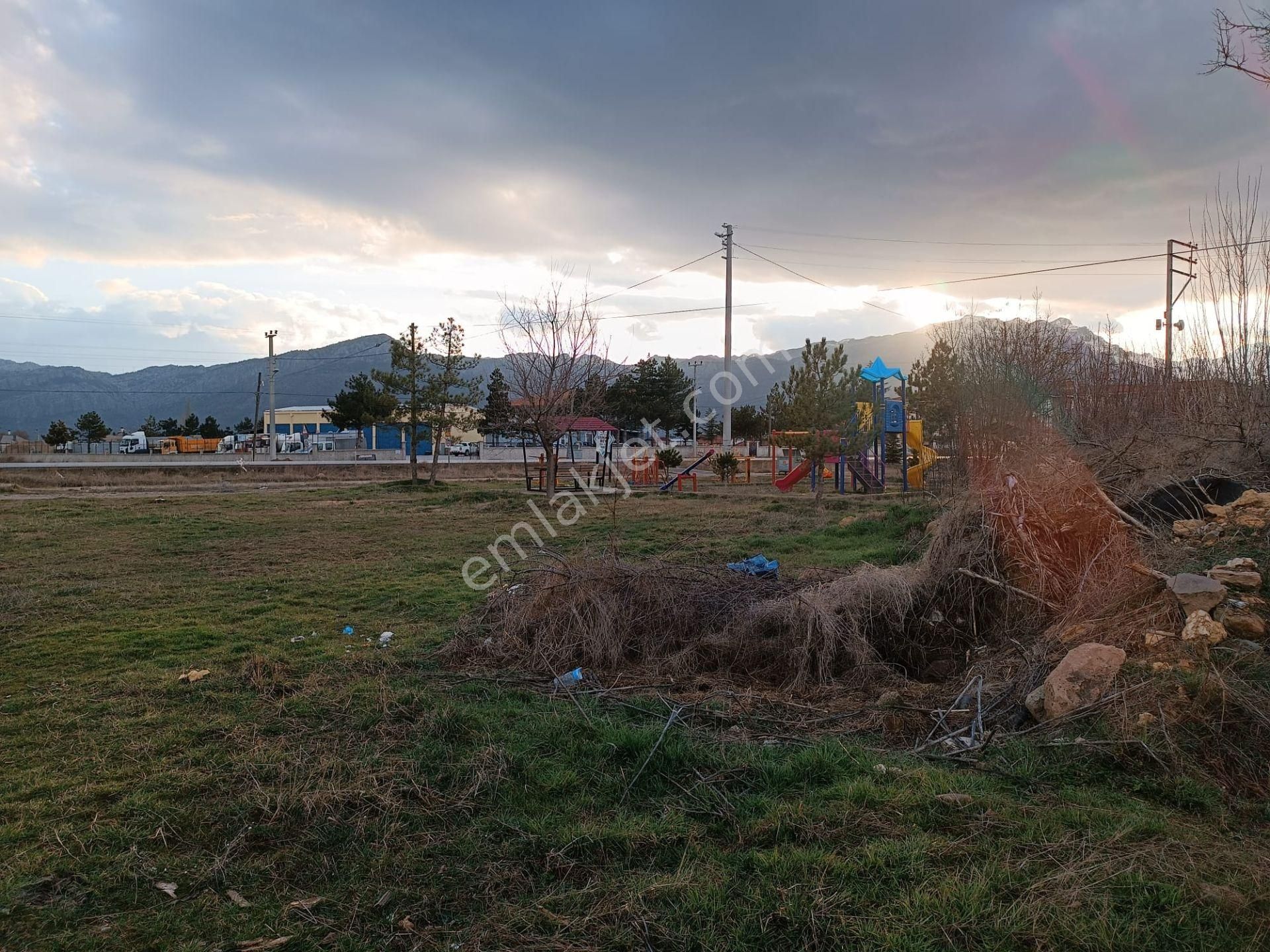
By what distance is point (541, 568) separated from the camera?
22.1 feet

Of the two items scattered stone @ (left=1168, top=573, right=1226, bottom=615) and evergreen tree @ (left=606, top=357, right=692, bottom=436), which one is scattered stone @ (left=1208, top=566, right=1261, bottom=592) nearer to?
scattered stone @ (left=1168, top=573, right=1226, bottom=615)

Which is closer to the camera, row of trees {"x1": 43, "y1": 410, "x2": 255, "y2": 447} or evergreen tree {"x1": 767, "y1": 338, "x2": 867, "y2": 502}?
evergreen tree {"x1": 767, "y1": 338, "x2": 867, "y2": 502}

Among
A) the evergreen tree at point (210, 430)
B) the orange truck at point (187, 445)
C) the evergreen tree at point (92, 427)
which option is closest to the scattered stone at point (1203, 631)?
the orange truck at point (187, 445)

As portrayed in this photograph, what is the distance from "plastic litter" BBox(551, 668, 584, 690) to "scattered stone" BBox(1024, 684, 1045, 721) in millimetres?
2662

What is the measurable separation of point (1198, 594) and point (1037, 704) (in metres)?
1.28

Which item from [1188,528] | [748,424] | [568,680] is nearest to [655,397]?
[748,424]

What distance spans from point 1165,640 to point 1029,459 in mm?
3464

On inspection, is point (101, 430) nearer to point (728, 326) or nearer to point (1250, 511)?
point (728, 326)

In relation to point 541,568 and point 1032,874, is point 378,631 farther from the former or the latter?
point 1032,874

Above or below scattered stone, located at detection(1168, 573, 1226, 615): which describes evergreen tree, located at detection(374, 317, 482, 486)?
above

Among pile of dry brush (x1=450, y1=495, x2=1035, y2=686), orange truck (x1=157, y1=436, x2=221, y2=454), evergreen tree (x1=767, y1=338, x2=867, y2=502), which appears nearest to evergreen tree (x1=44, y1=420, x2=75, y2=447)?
orange truck (x1=157, y1=436, x2=221, y2=454)

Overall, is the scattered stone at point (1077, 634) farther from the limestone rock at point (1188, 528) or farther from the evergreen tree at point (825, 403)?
the evergreen tree at point (825, 403)

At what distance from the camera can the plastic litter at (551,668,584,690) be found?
511 centimetres

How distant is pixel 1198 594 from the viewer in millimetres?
4562
